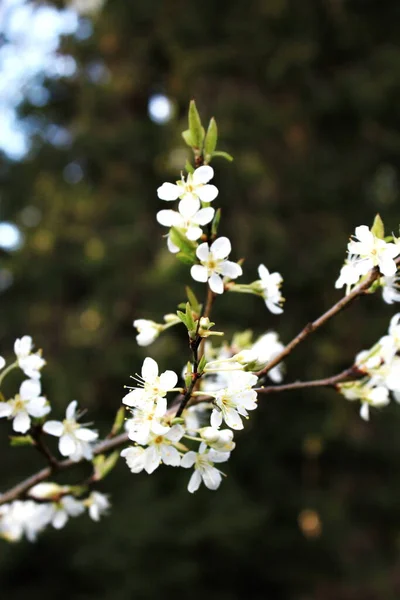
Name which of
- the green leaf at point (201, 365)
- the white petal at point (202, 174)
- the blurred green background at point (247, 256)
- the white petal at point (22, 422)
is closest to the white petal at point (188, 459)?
the green leaf at point (201, 365)

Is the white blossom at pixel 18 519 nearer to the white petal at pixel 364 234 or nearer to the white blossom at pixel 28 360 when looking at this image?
the white blossom at pixel 28 360

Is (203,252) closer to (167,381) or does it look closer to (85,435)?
(167,381)

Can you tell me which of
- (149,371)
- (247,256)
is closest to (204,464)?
(149,371)

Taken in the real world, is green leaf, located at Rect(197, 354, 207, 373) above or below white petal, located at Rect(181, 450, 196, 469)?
above

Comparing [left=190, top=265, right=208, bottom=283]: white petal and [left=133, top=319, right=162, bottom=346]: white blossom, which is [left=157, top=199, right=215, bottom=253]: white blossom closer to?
[left=190, top=265, right=208, bottom=283]: white petal

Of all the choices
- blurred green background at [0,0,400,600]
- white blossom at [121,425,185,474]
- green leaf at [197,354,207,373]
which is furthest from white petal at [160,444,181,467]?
blurred green background at [0,0,400,600]

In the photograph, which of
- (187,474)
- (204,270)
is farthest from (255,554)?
(204,270)
